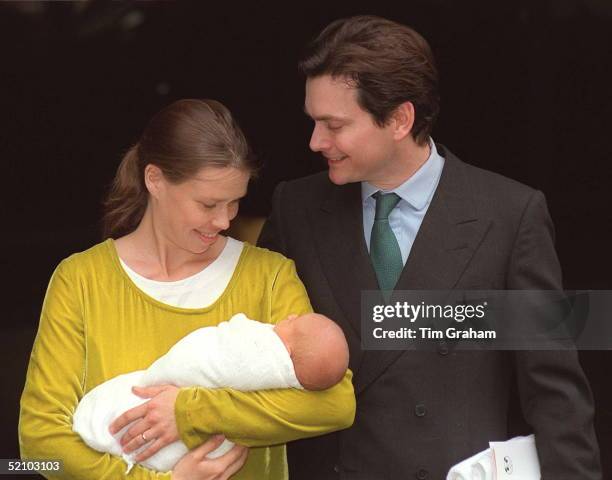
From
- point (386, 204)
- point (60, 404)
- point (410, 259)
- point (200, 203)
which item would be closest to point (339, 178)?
point (386, 204)

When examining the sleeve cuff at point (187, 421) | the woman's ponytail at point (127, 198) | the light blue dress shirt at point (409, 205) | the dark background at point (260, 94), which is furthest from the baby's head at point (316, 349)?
the dark background at point (260, 94)

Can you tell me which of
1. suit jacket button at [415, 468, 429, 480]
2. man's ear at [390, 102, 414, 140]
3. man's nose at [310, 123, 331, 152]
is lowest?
suit jacket button at [415, 468, 429, 480]

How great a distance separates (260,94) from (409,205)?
4630 mm

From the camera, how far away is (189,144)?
2.93 m

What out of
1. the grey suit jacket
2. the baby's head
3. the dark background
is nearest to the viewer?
the baby's head

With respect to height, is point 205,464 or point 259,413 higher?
point 259,413

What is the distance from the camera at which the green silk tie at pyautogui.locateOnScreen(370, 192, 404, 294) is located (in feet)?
10.4

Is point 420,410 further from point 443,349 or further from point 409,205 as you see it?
point 409,205

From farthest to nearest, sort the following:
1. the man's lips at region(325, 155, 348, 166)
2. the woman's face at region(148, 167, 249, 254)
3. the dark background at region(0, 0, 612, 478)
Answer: the dark background at region(0, 0, 612, 478), the man's lips at region(325, 155, 348, 166), the woman's face at region(148, 167, 249, 254)

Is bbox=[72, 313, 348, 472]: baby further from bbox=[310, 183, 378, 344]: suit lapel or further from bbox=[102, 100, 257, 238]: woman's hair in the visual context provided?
bbox=[102, 100, 257, 238]: woman's hair

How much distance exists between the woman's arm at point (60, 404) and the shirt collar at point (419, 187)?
882 millimetres

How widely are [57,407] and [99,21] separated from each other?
5.08 metres

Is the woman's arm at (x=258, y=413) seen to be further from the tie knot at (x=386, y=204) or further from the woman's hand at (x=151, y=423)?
the tie knot at (x=386, y=204)

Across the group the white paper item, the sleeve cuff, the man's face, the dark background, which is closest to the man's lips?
the man's face
